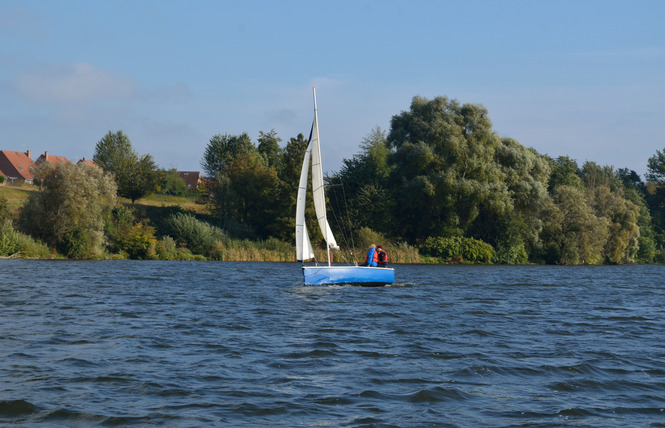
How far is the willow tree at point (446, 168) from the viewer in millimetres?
65938

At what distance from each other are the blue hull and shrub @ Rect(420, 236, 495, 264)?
1344 inches

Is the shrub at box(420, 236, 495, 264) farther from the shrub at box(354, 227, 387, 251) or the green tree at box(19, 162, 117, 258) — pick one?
the green tree at box(19, 162, 117, 258)

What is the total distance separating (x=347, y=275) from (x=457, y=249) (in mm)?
36937

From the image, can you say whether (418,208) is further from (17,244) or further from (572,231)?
(17,244)

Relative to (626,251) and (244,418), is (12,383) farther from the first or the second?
(626,251)

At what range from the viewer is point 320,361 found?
1383 cm

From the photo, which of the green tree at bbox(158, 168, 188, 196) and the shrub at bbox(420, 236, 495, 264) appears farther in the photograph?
the green tree at bbox(158, 168, 188, 196)

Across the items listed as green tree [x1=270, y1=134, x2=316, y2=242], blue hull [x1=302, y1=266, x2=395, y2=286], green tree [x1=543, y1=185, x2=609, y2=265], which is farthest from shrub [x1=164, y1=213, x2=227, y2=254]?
green tree [x1=543, y1=185, x2=609, y2=265]

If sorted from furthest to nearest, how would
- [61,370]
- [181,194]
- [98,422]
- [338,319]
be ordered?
[181,194]
[338,319]
[61,370]
[98,422]

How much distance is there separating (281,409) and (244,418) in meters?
0.67

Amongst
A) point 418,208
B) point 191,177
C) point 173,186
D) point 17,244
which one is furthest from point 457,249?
point 191,177

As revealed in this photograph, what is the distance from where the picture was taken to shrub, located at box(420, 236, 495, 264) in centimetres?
6462

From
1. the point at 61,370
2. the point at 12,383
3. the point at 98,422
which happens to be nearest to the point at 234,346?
the point at 61,370

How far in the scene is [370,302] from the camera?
2586cm
